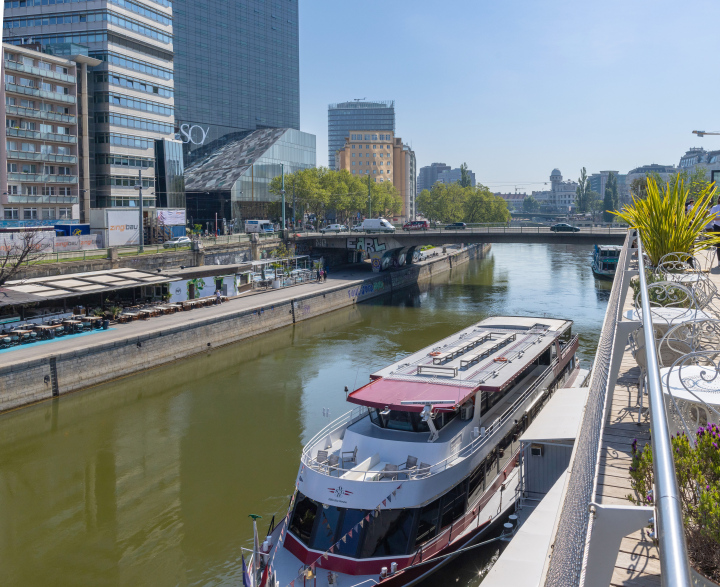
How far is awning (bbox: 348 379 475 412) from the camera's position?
52.7 feet

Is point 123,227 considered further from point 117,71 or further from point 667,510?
point 667,510

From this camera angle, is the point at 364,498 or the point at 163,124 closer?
the point at 364,498

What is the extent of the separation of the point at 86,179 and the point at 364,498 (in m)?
53.2

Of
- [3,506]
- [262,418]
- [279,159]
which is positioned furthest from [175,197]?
[3,506]

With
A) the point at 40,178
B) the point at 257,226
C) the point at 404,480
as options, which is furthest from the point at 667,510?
the point at 257,226

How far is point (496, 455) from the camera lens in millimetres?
17938

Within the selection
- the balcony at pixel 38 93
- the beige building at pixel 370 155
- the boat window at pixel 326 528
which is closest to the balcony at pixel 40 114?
the balcony at pixel 38 93

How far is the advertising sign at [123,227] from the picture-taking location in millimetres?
47500

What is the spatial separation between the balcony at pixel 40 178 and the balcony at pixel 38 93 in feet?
21.0

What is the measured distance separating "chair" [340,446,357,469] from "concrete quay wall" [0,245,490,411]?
16.8 metres

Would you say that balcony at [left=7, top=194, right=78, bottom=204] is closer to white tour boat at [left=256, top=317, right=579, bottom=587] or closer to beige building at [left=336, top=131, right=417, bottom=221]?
white tour boat at [left=256, top=317, right=579, bottom=587]

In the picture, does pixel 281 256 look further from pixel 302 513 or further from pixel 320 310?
pixel 302 513

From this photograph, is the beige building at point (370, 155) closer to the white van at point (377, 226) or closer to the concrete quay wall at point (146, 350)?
the white van at point (377, 226)

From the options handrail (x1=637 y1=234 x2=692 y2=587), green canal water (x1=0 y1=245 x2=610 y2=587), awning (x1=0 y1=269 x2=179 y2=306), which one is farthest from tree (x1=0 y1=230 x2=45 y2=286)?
handrail (x1=637 y1=234 x2=692 y2=587)
